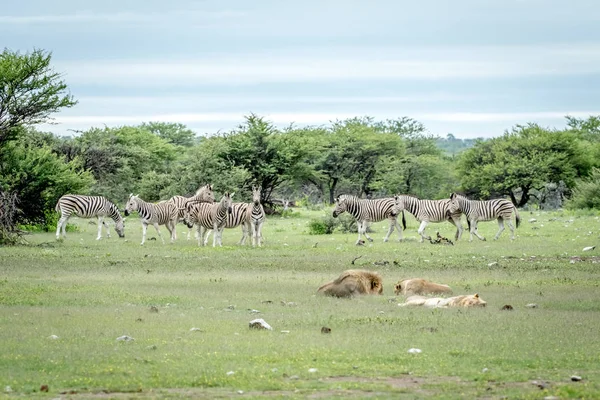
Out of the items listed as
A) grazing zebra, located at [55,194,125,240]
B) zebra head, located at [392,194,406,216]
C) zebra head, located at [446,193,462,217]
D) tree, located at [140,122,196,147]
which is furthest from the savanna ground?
tree, located at [140,122,196,147]

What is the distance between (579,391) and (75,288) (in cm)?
1100

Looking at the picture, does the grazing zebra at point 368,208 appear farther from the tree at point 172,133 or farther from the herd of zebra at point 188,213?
the tree at point 172,133

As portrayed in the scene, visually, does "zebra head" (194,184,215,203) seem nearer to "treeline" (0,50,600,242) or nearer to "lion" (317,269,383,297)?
"treeline" (0,50,600,242)

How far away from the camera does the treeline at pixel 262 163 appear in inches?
1316

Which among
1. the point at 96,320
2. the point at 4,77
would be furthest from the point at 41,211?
the point at 96,320

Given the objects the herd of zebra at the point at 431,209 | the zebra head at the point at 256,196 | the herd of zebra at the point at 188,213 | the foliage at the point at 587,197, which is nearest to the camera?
the zebra head at the point at 256,196

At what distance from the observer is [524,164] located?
6619cm

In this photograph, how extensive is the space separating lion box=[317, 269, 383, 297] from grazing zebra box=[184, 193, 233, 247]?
476 inches

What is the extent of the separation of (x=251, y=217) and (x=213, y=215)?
119 cm

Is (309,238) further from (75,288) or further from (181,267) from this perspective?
(75,288)

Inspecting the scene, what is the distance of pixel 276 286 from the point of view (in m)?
18.9

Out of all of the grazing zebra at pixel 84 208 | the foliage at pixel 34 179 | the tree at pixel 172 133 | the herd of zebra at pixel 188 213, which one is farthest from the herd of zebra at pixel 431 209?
the tree at pixel 172 133

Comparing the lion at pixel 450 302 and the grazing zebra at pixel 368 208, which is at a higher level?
the grazing zebra at pixel 368 208

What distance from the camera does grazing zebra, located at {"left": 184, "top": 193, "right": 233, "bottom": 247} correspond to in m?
29.3
